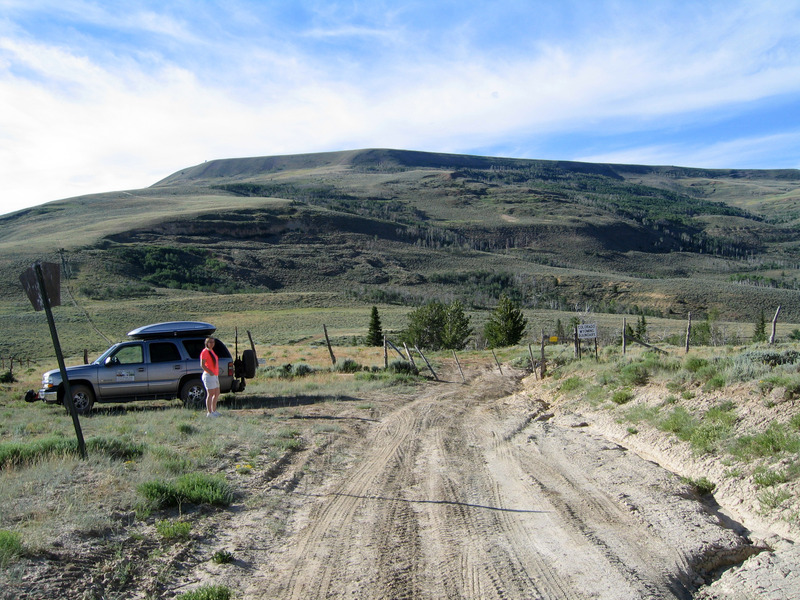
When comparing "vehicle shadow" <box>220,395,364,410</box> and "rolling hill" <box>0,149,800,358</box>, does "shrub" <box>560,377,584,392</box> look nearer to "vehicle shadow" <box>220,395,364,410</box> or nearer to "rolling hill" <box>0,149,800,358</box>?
"vehicle shadow" <box>220,395,364,410</box>

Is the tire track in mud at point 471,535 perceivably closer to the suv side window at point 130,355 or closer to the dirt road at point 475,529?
the dirt road at point 475,529

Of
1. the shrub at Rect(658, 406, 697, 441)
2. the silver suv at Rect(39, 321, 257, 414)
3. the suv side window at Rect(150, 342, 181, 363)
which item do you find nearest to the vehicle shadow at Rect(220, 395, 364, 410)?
the silver suv at Rect(39, 321, 257, 414)

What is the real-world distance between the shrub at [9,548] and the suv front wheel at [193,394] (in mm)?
9120

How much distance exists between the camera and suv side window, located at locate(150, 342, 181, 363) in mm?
13492

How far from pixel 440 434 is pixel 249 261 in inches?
4419

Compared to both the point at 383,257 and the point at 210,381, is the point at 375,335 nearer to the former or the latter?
the point at 210,381

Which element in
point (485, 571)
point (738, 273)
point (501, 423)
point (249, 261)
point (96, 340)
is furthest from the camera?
point (738, 273)

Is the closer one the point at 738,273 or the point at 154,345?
the point at 154,345

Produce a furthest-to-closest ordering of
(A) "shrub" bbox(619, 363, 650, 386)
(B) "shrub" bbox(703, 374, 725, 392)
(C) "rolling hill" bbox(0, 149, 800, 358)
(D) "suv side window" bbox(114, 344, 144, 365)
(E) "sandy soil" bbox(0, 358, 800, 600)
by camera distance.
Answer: (C) "rolling hill" bbox(0, 149, 800, 358)
(D) "suv side window" bbox(114, 344, 144, 365)
(A) "shrub" bbox(619, 363, 650, 386)
(B) "shrub" bbox(703, 374, 725, 392)
(E) "sandy soil" bbox(0, 358, 800, 600)

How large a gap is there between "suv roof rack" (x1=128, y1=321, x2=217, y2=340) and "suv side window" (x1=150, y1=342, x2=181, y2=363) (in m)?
0.25

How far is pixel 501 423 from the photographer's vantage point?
1241 centimetres

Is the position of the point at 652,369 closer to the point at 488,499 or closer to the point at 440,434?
the point at 440,434

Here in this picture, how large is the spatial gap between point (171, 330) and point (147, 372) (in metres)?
1.13

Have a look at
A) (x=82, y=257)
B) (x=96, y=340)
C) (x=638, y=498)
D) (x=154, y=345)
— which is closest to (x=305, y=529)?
(x=638, y=498)
